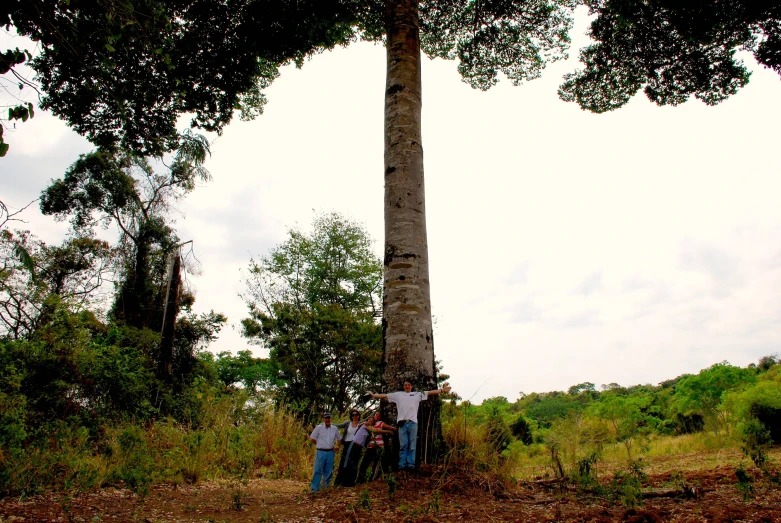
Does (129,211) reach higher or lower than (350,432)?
higher

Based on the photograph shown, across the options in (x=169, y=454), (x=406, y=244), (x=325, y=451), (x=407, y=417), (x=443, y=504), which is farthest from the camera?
(x=169, y=454)

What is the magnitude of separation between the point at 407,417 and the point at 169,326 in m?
11.6

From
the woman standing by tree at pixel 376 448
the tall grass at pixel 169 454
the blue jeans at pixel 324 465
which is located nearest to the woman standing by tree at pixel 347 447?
the blue jeans at pixel 324 465

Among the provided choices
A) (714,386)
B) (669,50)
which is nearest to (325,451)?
(669,50)

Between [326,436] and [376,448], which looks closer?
[376,448]

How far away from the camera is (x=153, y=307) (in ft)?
77.9

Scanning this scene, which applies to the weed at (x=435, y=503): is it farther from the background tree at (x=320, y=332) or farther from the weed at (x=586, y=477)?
the background tree at (x=320, y=332)

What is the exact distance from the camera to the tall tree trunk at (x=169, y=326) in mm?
14109

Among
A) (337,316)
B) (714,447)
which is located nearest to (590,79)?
(714,447)

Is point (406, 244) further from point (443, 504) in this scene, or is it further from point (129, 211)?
point (129, 211)

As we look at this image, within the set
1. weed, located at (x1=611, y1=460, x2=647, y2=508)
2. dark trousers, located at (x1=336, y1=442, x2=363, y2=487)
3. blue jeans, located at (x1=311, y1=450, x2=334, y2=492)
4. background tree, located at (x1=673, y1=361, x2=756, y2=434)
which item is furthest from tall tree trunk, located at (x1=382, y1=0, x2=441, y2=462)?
background tree, located at (x1=673, y1=361, x2=756, y2=434)

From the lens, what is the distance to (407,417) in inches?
190

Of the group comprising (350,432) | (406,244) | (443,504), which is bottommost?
(443,504)

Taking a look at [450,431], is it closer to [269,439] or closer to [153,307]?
[269,439]
